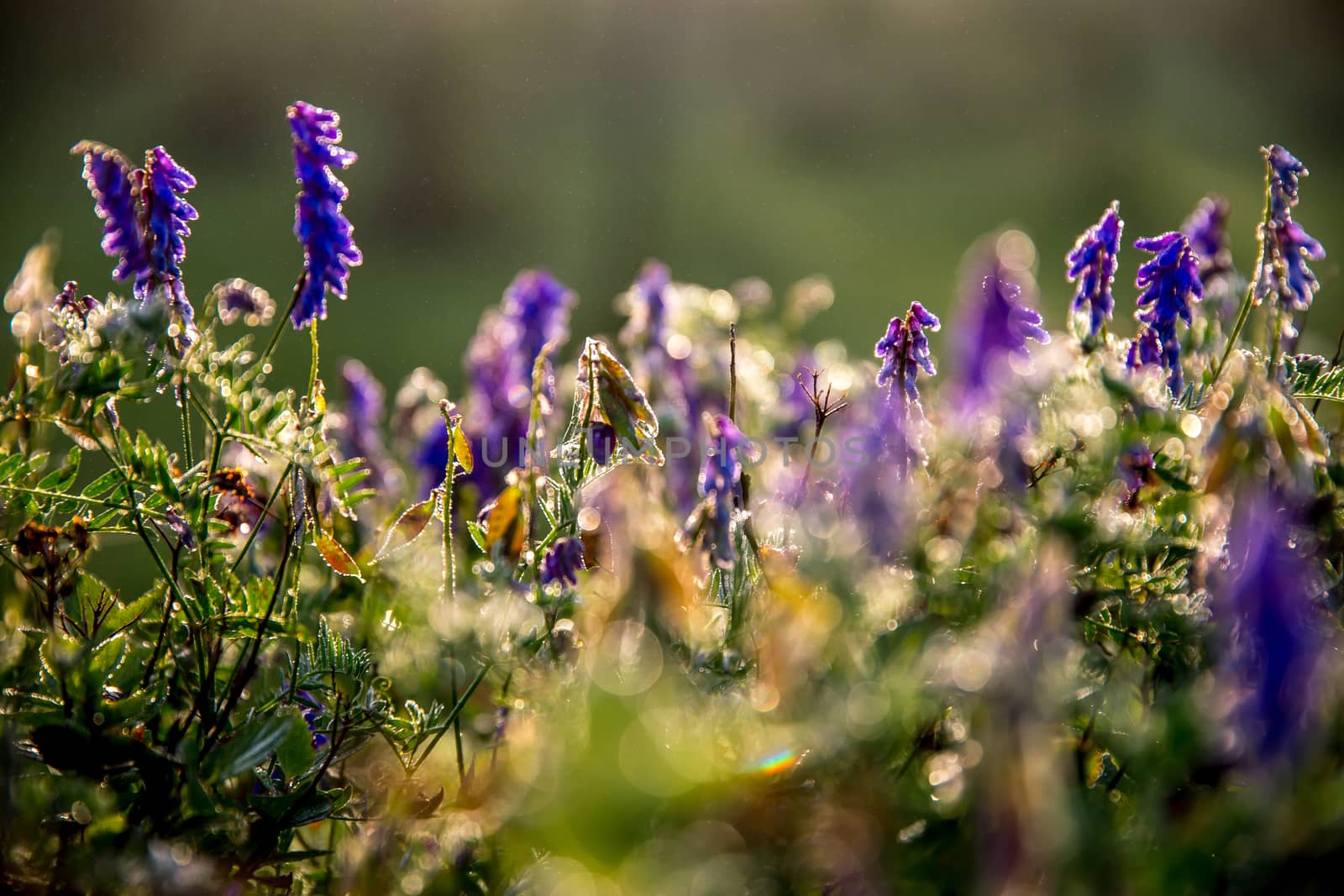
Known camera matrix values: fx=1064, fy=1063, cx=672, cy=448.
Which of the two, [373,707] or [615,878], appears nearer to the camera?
[615,878]

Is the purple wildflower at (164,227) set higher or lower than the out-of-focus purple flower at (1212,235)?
lower

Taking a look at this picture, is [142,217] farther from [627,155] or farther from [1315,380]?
[627,155]

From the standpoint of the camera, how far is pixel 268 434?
2.96ft

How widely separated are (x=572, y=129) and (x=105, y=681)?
5.91 m

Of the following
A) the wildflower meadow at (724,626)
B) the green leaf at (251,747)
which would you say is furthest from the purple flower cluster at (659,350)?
the green leaf at (251,747)

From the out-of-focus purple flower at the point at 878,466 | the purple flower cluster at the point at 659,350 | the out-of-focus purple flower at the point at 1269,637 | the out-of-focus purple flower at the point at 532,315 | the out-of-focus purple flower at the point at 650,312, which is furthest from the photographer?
the out-of-focus purple flower at the point at 532,315

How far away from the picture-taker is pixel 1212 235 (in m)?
1.35

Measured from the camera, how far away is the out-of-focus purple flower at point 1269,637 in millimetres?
487

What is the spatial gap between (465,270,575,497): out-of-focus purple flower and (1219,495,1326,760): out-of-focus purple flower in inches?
63.7

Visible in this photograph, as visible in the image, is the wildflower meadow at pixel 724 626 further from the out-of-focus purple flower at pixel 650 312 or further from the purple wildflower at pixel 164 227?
the out-of-focus purple flower at pixel 650 312

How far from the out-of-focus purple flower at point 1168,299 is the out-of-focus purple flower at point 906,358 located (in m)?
0.23

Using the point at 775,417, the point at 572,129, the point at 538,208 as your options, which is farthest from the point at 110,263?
the point at 775,417

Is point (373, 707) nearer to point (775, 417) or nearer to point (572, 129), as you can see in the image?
point (775, 417)

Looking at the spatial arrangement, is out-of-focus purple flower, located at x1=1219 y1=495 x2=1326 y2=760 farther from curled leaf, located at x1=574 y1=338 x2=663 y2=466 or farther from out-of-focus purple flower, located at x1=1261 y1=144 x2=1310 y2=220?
out-of-focus purple flower, located at x1=1261 y1=144 x2=1310 y2=220
